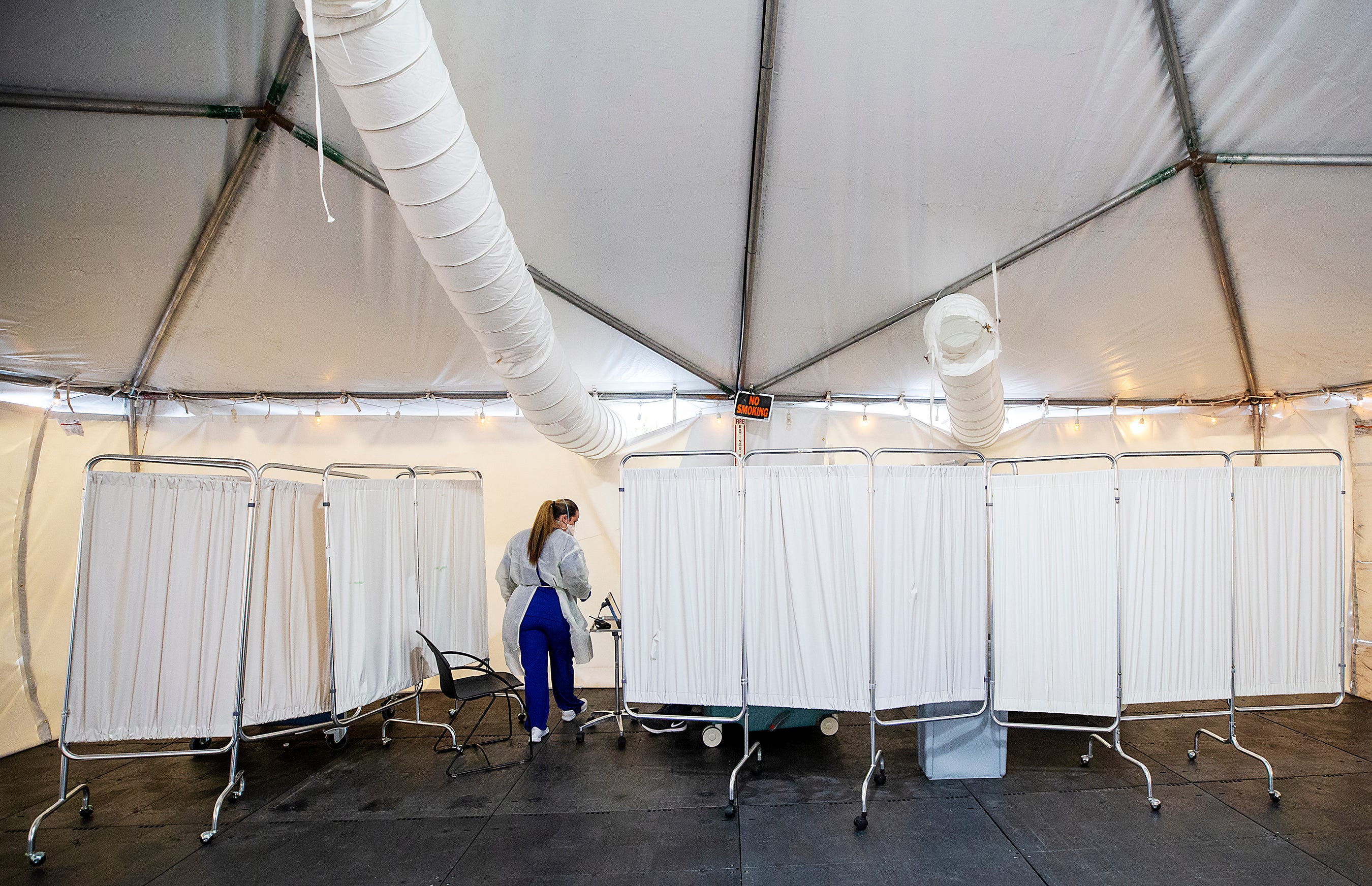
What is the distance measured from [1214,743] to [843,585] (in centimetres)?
281

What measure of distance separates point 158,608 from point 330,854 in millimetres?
1527

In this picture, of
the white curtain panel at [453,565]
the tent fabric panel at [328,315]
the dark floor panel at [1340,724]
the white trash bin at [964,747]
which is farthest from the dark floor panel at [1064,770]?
the tent fabric panel at [328,315]

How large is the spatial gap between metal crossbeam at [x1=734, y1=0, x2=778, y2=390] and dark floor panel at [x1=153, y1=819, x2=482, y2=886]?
Answer: 136 inches

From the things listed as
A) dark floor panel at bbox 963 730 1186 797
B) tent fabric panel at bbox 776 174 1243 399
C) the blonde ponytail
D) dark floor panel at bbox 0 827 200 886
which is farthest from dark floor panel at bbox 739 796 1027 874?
tent fabric panel at bbox 776 174 1243 399

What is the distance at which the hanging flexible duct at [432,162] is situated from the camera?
1958mm

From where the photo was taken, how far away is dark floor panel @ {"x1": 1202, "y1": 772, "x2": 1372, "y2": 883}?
9.65 feet

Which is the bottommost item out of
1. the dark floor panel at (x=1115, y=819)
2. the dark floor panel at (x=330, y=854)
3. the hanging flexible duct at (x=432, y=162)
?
the dark floor panel at (x=330, y=854)

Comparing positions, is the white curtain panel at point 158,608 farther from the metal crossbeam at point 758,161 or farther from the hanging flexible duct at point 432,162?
the metal crossbeam at point 758,161

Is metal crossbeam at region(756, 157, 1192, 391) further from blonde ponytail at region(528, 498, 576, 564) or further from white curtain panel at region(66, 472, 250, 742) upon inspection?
white curtain panel at region(66, 472, 250, 742)

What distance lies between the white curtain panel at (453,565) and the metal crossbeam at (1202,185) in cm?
477

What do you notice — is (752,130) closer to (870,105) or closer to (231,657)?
(870,105)

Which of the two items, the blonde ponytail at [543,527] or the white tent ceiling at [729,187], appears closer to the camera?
the white tent ceiling at [729,187]

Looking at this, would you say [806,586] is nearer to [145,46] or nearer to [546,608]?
[546,608]

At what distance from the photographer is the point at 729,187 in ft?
12.6
